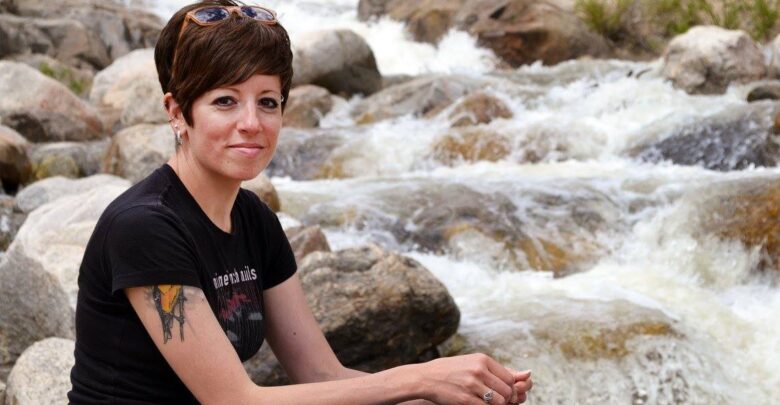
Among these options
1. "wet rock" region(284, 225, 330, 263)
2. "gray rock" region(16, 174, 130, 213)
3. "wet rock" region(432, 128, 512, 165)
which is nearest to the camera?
"wet rock" region(284, 225, 330, 263)

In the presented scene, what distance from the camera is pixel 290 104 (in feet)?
40.6

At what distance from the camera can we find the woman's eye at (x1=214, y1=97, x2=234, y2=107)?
6.89 ft

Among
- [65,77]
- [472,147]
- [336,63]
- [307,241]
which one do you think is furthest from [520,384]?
[65,77]

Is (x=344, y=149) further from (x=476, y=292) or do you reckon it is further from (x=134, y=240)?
(x=134, y=240)

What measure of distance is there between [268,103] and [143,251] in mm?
434

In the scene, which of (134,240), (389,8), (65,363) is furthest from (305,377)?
(389,8)

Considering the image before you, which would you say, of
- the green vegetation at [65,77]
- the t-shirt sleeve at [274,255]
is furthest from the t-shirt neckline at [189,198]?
the green vegetation at [65,77]

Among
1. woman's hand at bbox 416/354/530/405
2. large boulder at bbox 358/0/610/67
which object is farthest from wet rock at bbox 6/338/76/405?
large boulder at bbox 358/0/610/67

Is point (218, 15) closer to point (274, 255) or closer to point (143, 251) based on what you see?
point (143, 251)

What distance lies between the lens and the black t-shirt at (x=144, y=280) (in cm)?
195

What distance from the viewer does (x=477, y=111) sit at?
35.7 ft

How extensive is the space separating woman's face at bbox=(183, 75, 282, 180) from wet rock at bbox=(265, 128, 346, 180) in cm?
744

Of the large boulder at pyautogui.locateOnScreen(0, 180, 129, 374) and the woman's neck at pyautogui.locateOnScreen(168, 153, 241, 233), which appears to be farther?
the large boulder at pyautogui.locateOnScreen(0, 180, 129, 374)

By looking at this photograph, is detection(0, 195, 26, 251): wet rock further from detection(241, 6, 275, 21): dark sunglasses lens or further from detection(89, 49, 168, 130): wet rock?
detection(241, 6, 275, 21): dark sunglasses lens
